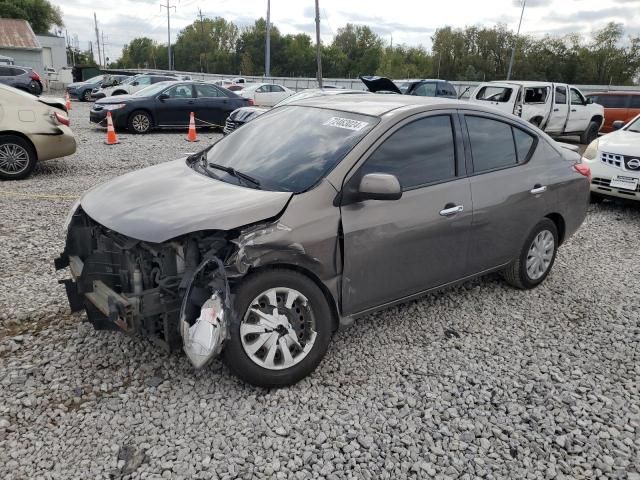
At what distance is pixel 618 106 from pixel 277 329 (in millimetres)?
17427

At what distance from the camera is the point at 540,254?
15.0 ft

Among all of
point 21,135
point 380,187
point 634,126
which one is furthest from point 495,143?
point 21,135

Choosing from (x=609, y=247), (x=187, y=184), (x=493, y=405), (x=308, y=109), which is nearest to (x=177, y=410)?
(x=187, y=184)

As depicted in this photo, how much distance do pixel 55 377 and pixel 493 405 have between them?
2.64m

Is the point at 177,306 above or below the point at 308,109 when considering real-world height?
below

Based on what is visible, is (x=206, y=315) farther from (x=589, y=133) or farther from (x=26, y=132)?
(x=589, y=133)

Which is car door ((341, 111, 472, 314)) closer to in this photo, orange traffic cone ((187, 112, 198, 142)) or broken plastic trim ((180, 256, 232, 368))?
broken plastic trim ((180, 256, 232, 368))

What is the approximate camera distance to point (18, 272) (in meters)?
4.56

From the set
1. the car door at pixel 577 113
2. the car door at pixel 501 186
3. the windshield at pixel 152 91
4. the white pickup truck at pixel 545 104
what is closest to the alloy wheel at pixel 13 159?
the windshield at pixel 152 91

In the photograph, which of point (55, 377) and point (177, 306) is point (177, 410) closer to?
point (177, 306)

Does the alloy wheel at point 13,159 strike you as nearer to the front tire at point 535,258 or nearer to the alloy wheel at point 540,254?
the front tire at point 535,258

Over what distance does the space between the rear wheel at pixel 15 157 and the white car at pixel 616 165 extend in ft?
27.4

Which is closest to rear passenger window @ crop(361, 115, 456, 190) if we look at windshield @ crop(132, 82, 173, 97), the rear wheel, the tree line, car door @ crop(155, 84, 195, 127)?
the rear wheel

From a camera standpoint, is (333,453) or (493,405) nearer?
(333,453)
